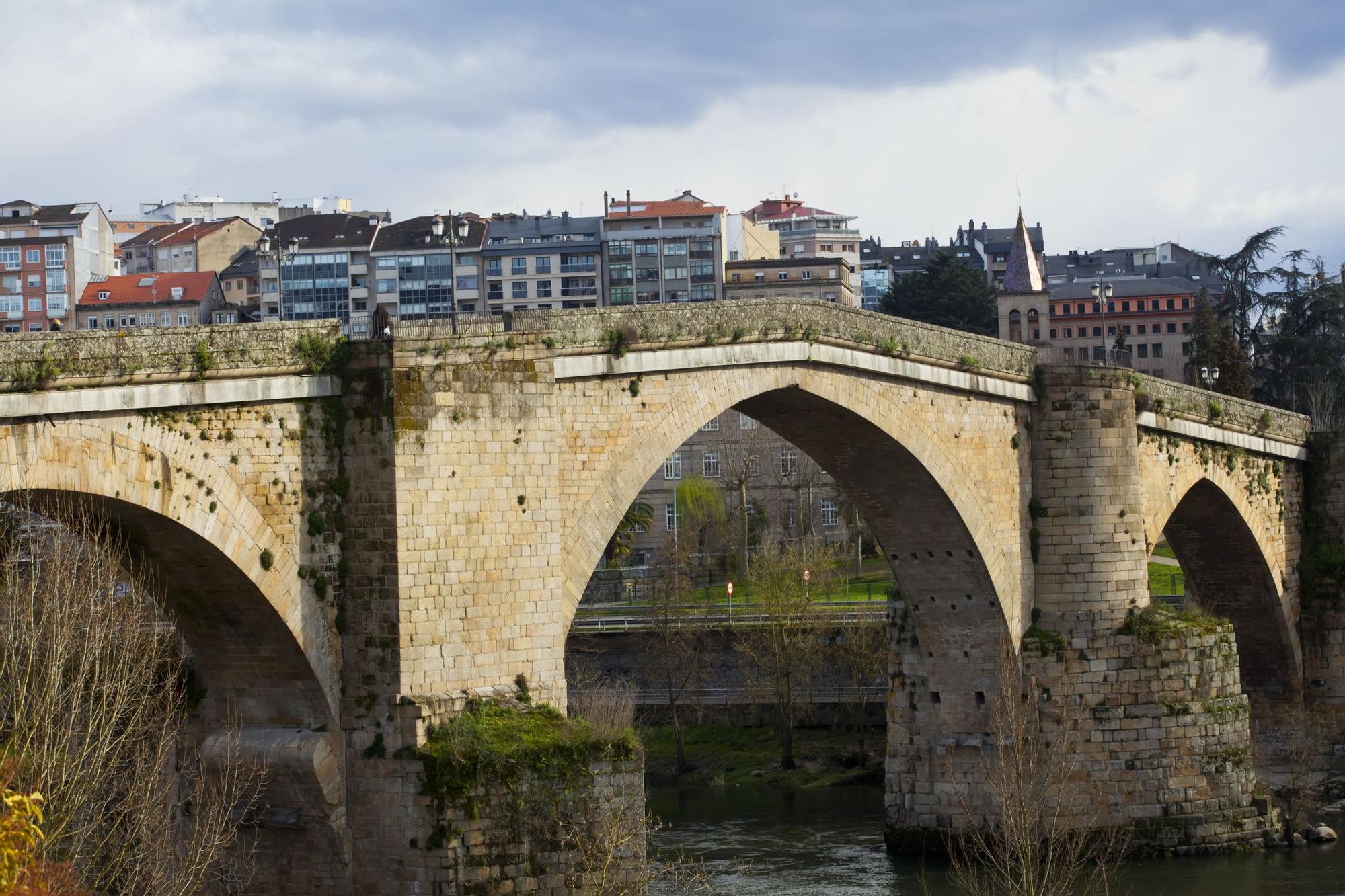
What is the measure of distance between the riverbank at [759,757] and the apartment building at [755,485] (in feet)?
55.5

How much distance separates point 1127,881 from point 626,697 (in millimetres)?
11402

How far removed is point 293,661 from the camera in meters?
19.5

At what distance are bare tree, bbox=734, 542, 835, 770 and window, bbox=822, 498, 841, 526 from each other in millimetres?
20131

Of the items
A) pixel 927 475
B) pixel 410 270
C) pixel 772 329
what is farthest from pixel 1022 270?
pixel 772 329

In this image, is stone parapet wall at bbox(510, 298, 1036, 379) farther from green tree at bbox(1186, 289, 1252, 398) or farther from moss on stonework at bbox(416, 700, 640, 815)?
green tree at bbox(1186, 289, 1252, 398)

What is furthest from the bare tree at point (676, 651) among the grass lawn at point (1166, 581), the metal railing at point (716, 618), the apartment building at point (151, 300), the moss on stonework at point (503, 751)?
the apartment building at point (151, 300)

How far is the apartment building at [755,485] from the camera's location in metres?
59.4

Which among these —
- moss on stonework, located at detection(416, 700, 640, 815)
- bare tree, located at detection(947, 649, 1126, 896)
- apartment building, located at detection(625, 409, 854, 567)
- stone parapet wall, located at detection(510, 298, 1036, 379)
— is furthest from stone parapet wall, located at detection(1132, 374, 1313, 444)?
apartment building, located at detection(625, 409, 854, 567)

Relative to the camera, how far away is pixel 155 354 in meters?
18.0

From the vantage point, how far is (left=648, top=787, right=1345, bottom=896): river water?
26797 millimetres

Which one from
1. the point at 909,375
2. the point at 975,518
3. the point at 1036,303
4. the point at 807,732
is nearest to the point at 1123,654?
the point at 975,518

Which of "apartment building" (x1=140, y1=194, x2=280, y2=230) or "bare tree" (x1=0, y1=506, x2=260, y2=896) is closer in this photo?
"bare tree" (x1=0, y1=506, x2=260, y2=896)

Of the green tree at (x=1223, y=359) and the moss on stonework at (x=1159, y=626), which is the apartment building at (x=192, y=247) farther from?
the moss on stonework at (x=1159, y=626)

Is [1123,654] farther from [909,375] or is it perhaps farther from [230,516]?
[230,516]
